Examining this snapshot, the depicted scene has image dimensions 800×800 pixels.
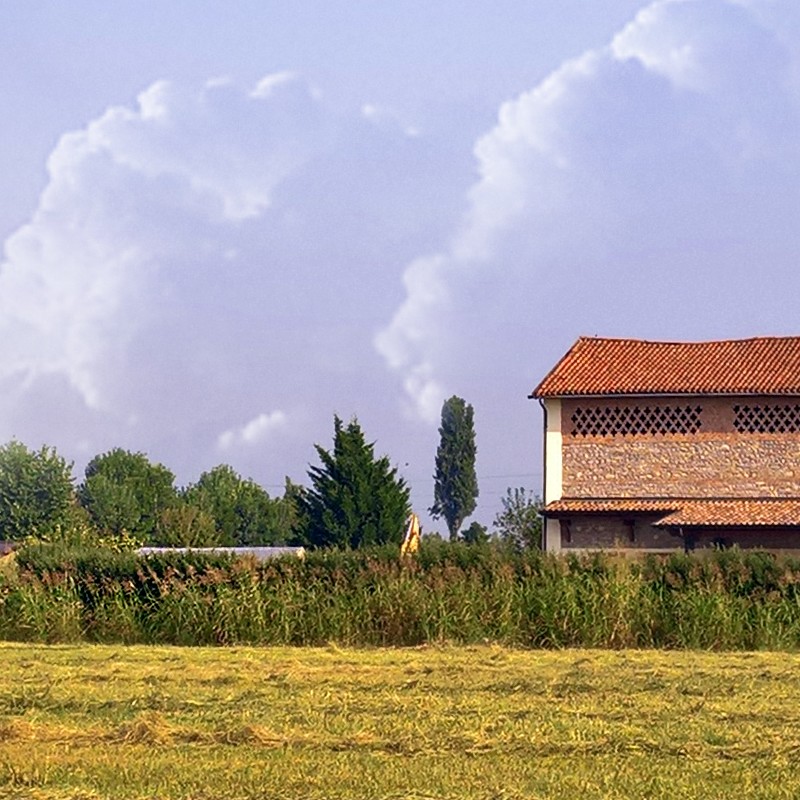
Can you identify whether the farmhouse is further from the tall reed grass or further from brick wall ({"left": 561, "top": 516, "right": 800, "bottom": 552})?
the tall reed grass

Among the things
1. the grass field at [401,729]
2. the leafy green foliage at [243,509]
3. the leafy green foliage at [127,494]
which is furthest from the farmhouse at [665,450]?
the leafy green foliage at [243,509]

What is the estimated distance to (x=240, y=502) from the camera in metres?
98.0

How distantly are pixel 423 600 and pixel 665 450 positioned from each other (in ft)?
81.3

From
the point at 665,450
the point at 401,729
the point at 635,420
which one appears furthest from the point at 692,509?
the point at 401,729

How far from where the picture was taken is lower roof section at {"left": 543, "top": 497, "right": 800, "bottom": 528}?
42500mm

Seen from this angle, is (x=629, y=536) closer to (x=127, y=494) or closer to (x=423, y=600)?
(x=423, y=600)

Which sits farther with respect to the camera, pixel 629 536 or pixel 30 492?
pixel 30 492

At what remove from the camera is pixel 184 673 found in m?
15.9

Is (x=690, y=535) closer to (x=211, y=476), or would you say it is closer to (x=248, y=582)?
(x=248, y=582)

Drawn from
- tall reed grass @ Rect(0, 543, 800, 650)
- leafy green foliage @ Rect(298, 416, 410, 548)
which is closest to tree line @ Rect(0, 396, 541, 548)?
leafy green foliage @ Rect(298, 416, 410, 548)

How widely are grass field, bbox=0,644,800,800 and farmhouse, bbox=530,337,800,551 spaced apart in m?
27.1

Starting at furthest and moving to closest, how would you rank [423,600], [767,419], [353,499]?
[353,499] < [767,419] < [423,600]

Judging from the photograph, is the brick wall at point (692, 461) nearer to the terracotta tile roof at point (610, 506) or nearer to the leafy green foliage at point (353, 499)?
the terracotta tile roof at point (610, 506)

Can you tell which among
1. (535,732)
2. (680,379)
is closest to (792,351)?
(680,379)
